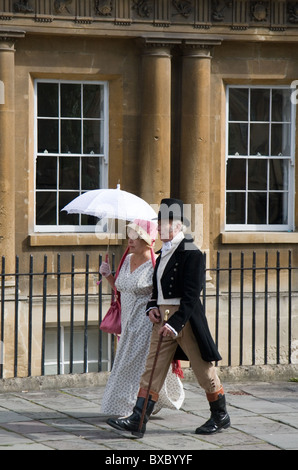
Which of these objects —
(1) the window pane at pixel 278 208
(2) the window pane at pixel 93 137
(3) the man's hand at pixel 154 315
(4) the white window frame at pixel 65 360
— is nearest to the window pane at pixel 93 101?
(2) the window pane at pixel 93 137

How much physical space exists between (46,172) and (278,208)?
3577 mm

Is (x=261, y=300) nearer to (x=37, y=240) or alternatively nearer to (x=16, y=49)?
(x=37, y=240)

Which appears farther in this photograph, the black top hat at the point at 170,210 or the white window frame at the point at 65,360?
the white window frame at the point at 65,360

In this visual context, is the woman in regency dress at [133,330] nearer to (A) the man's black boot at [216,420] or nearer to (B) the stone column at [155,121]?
(A) the man's black boot at [216,420]

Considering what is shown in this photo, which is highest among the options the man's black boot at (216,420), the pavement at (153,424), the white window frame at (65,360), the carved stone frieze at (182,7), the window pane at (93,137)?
the carved stone frieze at (182,7)

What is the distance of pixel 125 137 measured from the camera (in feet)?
47.2

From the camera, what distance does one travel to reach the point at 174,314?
806 centimetres

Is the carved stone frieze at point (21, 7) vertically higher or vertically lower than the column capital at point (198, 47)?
higher

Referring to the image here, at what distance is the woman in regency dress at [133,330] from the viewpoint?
859 cm

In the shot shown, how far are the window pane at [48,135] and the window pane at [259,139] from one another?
9.63 feet

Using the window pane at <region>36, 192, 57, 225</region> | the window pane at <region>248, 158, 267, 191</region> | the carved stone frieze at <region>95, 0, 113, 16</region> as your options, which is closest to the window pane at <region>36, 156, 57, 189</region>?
the window pane at <region>36, 192, 57, 225</region>

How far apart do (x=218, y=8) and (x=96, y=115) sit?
232 cm

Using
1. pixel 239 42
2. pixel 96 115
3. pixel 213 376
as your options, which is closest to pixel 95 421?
pixel 213 376

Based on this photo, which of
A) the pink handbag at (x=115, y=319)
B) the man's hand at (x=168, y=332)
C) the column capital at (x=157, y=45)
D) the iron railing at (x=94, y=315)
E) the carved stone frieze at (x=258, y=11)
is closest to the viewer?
the man's hand at (x=168, y=332)
